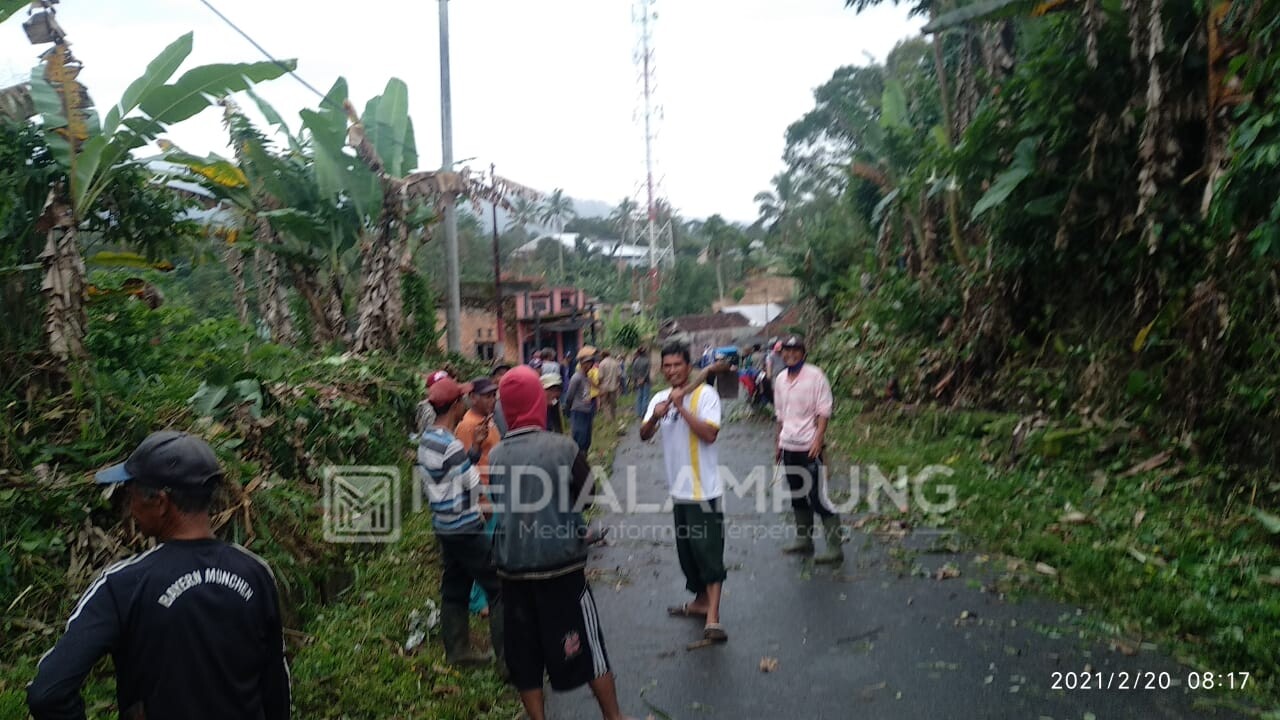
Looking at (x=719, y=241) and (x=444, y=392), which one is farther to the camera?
(x=719, y=241)

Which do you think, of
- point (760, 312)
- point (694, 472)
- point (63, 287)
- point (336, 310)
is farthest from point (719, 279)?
point (694, 472)

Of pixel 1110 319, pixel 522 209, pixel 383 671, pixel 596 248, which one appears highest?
pixel 596 248

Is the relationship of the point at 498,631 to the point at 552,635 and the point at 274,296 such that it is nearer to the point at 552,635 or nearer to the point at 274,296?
the point at 552,635

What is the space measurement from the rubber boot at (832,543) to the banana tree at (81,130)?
5521 millimetres

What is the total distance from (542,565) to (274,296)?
43.5 ft

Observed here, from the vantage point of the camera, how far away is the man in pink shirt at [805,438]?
642cm

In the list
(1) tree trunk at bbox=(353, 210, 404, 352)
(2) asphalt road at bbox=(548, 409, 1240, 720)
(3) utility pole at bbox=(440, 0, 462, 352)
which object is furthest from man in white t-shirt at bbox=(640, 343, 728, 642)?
(3) utility pole at bbox=(440, 0, 462, 352)

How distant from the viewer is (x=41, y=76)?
6.80m

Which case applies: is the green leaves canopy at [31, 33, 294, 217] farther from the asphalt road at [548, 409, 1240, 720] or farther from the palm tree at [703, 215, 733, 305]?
the palm tree at [703, 215, 733, 305]

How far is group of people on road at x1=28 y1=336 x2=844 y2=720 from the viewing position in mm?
2154

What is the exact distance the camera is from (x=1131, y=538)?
598cm

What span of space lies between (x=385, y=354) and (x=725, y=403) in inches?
430

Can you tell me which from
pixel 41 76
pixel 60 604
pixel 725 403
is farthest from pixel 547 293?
pixel 60 604

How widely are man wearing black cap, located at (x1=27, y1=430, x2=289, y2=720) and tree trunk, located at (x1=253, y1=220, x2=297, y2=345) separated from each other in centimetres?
1213
